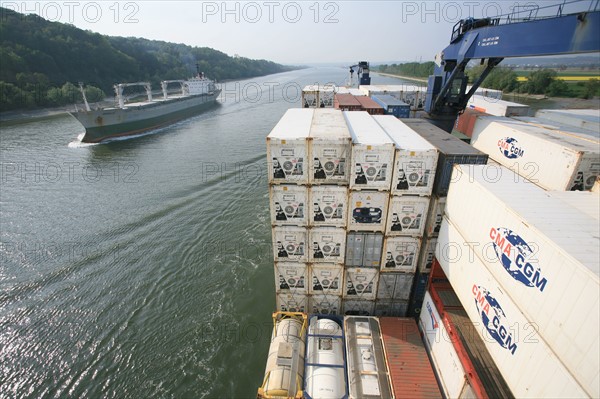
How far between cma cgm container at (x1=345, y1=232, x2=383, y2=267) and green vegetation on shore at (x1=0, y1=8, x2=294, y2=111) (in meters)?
92.1

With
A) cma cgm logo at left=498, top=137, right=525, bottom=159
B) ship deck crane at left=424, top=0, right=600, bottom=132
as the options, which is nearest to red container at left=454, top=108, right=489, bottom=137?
ship deck crane at left=424, top=0, right=600, bottom=132

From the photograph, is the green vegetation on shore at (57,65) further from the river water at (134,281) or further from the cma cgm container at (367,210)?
the cma cgm container at (367,210)

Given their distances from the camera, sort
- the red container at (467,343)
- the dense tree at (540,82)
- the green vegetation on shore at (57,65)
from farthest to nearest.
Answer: the dense tree at (540,82) < the green vegetation on shore at (57,65) < the red container at (467,343)

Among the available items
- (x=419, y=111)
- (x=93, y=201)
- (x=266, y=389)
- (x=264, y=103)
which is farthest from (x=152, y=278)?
(x=264, y=103)

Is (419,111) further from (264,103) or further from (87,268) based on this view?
(264,103)

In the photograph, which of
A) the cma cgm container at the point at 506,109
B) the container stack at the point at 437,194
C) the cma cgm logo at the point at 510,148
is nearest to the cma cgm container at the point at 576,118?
the cma cgm container at the point at 506,109

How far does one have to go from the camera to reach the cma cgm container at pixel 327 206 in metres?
12.5

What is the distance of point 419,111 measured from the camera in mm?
28094

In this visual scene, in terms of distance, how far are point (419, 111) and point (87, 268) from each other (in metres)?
32.1

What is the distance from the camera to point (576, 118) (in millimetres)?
18906

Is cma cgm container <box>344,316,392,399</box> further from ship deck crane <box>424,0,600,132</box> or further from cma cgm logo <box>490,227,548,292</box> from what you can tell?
ship deck crane <box>424,0,600,132</box>

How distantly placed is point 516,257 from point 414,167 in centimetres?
518

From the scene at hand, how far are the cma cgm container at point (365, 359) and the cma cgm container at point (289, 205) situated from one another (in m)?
5.77

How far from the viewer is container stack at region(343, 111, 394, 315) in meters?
11.9
